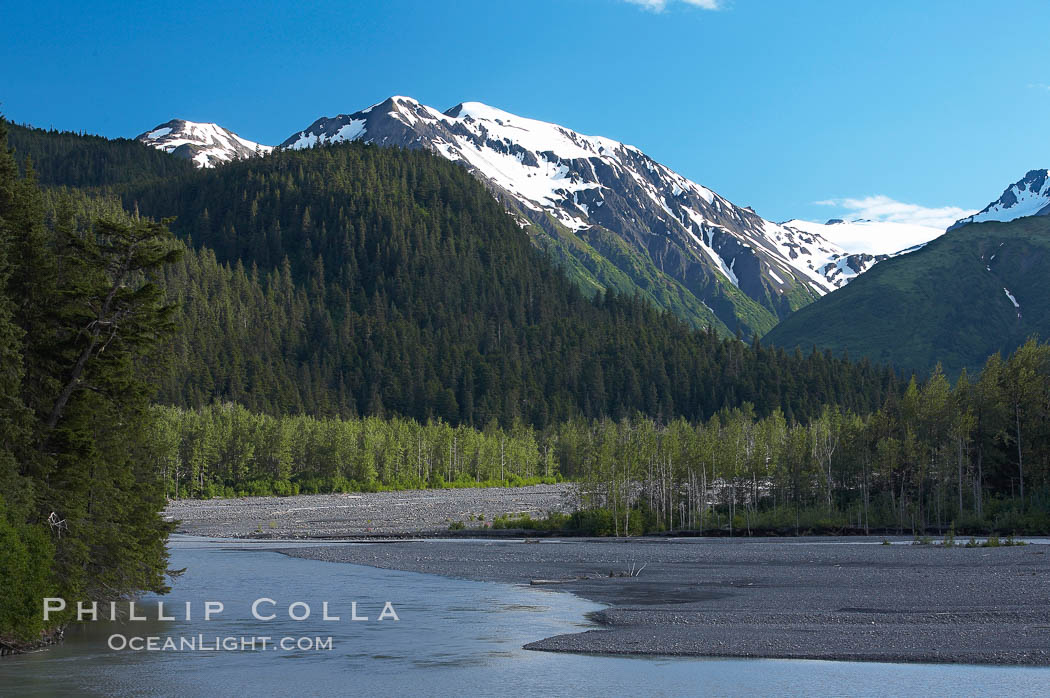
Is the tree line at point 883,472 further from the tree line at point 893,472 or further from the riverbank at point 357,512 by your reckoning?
the riverbank at point 357,512

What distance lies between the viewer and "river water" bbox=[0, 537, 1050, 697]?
99.6ft

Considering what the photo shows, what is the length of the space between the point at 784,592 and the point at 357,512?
76047mm

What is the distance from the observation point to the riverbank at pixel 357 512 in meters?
95.9

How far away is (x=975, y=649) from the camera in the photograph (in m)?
34.7

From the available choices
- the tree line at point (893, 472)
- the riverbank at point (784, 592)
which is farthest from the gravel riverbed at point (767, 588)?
Answer: the tree line at point (893, 472)

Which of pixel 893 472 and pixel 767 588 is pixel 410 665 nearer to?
pixel 767 588

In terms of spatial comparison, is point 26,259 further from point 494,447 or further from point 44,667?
point 494,447

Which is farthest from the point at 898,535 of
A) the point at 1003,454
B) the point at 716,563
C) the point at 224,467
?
the point at 224,467

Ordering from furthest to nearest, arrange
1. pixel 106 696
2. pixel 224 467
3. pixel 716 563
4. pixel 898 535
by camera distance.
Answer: pixel 224 467 < pixel 898 535 < pixel 716 563 < pixel 106 696

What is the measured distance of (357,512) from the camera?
387 feet

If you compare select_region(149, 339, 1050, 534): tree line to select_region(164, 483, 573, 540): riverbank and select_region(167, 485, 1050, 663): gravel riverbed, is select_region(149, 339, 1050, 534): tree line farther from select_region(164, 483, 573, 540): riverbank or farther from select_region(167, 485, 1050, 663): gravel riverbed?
select_region(164, 483, 573, 540): riverbank

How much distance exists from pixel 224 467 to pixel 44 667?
12561 cm

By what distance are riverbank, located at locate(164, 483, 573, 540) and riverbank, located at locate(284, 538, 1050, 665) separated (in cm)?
1656

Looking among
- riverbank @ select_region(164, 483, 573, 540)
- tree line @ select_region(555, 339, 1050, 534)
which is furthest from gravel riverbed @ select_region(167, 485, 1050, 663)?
tree line @ select_region(555, 339, 1050, 534)
